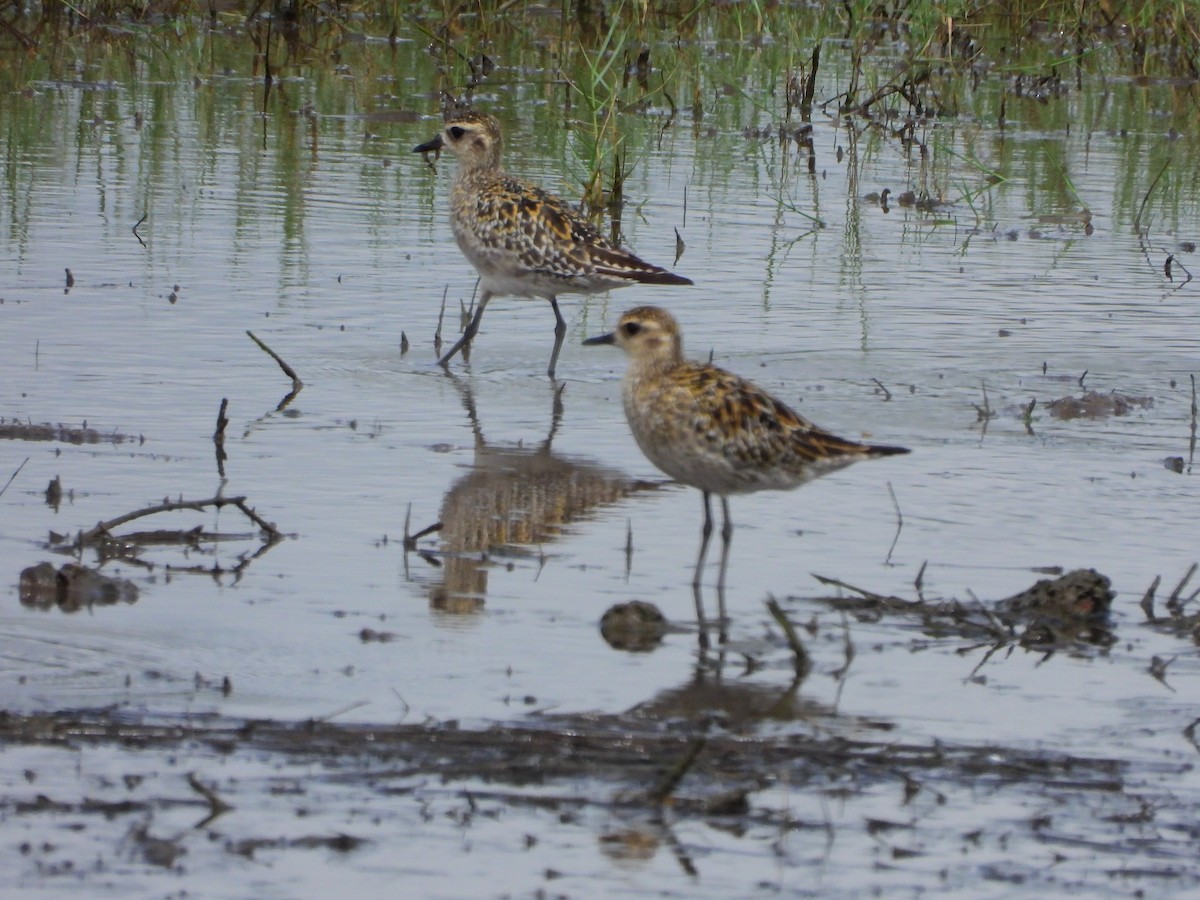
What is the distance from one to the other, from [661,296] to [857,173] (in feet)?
16.7

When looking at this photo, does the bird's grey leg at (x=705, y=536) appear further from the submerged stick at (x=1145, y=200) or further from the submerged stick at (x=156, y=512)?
the submerged stick at (x=1145, y=200)

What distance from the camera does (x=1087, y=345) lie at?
1170 cm

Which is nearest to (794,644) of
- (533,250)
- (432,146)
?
(533,250)

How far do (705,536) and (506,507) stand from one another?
1009 millimetres

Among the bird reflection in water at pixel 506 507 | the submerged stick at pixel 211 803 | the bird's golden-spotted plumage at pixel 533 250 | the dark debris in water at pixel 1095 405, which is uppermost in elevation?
the bird's golden-spotted plumage at pixel 533 250

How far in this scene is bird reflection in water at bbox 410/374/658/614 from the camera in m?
7.26

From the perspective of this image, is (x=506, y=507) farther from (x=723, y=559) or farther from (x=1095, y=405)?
(x=1095, y=405)

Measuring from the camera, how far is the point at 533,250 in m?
11.4

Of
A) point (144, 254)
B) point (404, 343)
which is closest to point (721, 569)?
point (404, 343)

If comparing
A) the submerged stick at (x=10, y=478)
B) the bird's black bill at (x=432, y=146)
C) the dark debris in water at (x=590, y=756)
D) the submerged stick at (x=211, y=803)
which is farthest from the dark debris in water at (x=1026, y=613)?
the bird's black bill at (x=432, y=146)

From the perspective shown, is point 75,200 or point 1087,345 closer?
point 1087,345

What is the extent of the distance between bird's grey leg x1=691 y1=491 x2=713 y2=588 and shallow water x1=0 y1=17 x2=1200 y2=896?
76mm

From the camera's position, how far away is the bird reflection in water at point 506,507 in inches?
286

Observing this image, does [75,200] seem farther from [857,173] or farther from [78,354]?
[857,173]
